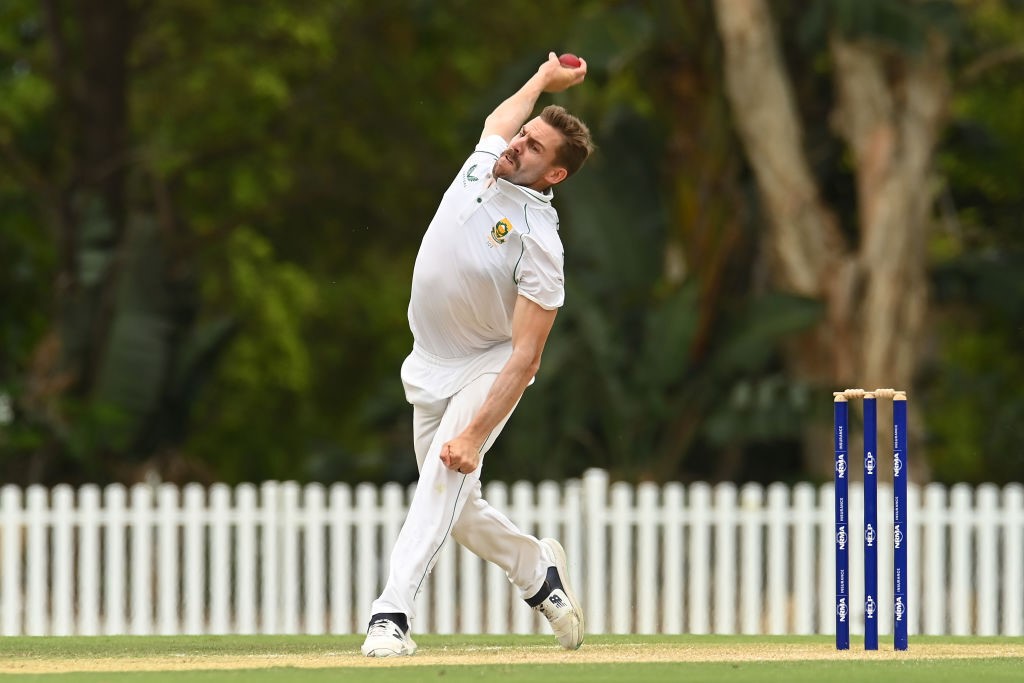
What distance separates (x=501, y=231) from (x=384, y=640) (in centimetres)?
142

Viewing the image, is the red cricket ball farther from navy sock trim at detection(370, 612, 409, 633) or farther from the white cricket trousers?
navy sock trim at detection(370, 612, 409, 633)

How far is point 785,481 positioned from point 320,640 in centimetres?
865

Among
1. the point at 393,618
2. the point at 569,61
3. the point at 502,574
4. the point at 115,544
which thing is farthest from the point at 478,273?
the point at 115,544

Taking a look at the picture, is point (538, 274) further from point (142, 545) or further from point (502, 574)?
point (142, 545)

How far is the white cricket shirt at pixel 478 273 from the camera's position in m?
6.49

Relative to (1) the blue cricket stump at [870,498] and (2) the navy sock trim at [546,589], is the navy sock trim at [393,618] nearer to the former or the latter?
(2) the navy sock trim at [546,589]

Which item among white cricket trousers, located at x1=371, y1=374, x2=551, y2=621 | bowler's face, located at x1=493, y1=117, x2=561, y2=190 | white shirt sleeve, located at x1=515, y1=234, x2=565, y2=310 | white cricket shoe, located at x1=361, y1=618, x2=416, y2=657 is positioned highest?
bowler's face, located at x1=493, y1=117, x2=561, y2=190

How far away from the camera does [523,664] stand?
20.7ft

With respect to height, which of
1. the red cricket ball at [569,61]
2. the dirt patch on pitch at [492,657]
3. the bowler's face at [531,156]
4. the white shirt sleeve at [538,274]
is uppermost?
the red cricket ball at [569,61]

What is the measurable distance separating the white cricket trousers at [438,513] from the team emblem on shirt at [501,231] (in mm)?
494

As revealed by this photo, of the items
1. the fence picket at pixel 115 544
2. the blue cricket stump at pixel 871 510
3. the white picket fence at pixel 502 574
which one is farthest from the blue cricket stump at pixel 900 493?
the fence picket at pixel 115 544

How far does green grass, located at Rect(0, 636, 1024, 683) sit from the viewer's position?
583 centimetres

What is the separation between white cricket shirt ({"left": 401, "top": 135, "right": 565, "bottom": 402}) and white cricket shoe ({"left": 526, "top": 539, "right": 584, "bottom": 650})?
853mm

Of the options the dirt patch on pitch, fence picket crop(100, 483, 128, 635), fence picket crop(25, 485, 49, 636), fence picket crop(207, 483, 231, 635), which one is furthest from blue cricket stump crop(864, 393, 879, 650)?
fence picket crop(25, 485, 49, 636)
